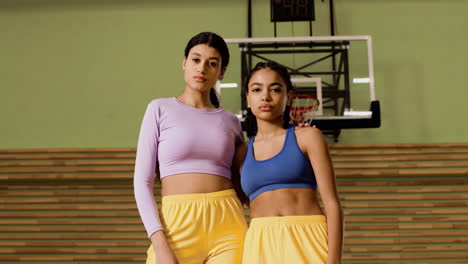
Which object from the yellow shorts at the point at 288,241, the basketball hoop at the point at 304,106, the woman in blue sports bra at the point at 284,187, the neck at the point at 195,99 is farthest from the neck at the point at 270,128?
the basketball hoop at the point at 304,106

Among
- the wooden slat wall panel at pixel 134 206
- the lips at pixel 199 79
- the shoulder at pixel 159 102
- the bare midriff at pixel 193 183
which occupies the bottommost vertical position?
the wooden slat wall panel at pixel 134 206

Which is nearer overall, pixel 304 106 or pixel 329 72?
pixel 304 106

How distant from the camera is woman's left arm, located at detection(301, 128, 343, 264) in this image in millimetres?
1462

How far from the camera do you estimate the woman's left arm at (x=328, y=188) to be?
1.46 m

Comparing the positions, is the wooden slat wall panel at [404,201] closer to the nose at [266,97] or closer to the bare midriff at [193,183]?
the nose at [266,97]

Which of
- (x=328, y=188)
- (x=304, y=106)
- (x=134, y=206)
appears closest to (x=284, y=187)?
(x=328, y=188)

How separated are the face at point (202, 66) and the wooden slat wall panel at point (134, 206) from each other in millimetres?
3196

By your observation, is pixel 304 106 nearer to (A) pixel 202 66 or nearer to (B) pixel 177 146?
(A) pixel 202 66

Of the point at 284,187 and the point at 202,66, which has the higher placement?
the point at 202,66

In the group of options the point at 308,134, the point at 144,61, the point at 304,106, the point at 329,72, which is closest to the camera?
the point at 308,134

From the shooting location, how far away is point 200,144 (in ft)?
5.21

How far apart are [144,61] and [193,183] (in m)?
4.10

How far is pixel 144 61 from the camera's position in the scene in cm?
539

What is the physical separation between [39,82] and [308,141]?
185 inches
